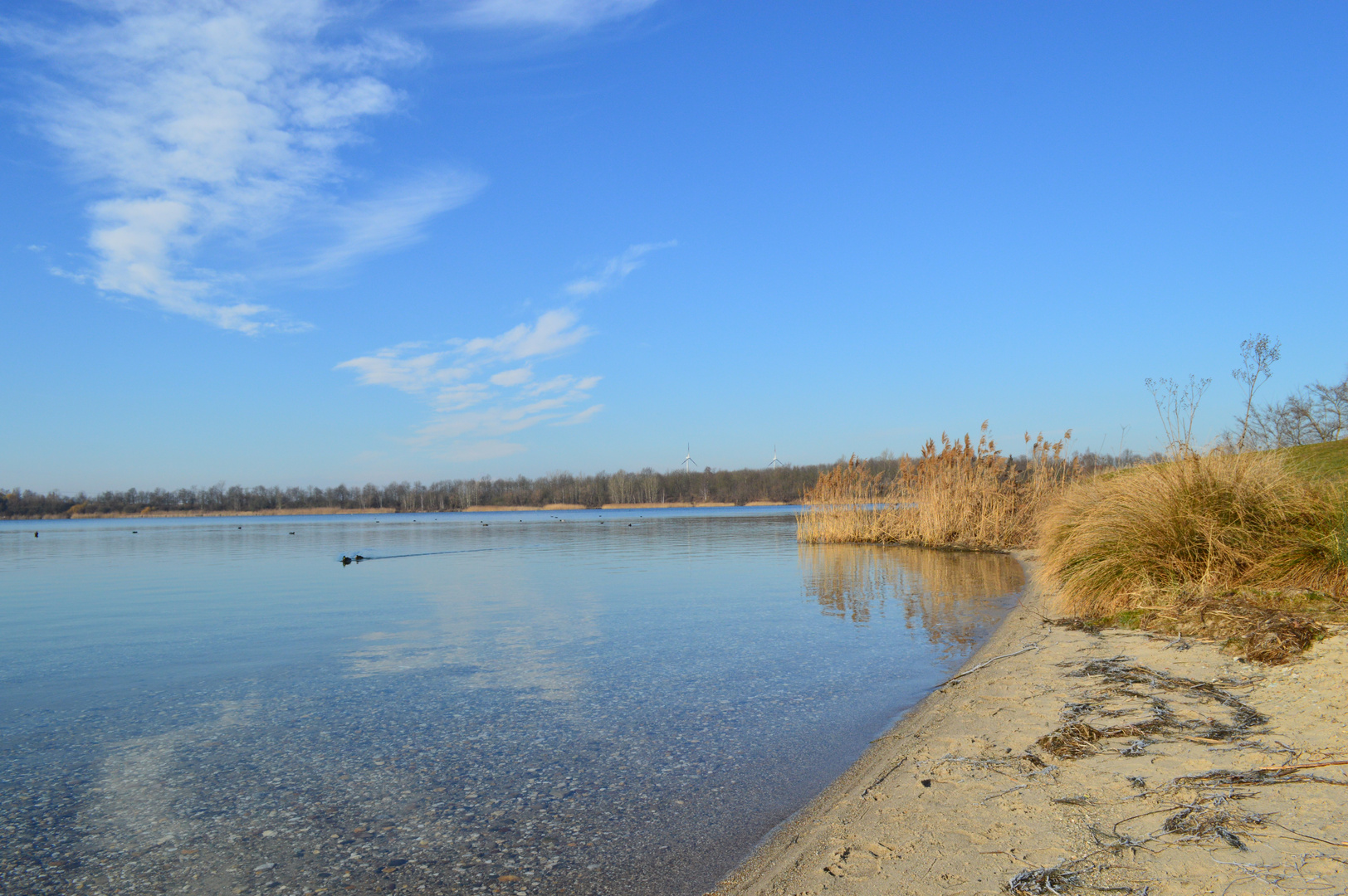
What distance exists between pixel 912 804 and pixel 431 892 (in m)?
2.28

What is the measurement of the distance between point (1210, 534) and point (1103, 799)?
5.33 m

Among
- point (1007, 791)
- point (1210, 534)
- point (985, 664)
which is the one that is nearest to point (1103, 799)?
point (1007, 791)

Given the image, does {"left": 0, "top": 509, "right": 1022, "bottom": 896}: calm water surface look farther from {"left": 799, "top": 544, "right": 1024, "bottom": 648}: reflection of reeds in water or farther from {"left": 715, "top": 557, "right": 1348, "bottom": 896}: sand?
{"left": 715, "top": 557, "right": 1348, "bottom": 896}: sand

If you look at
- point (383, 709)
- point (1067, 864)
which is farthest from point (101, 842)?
point (1067, 864)

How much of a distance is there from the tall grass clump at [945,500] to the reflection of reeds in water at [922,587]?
1.17 metres

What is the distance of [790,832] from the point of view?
12.5ft

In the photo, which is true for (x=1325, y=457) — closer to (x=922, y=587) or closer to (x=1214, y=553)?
(x=922, y=587)

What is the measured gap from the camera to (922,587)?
45.3ft

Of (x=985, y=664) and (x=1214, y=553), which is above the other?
(x=1214, y=553)

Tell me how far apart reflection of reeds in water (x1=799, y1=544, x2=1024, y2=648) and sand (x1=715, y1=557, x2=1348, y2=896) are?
148 inches

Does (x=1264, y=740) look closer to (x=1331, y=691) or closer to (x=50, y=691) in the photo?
(x=1331, y=691)

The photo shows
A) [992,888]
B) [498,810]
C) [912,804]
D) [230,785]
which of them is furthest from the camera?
[230,785]

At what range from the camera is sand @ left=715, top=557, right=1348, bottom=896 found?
9.04ft

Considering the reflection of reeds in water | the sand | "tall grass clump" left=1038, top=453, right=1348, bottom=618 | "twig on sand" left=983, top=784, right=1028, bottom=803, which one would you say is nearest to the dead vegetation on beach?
"tall grass clump" left=1038, top=453, right=1348, bottom=618
